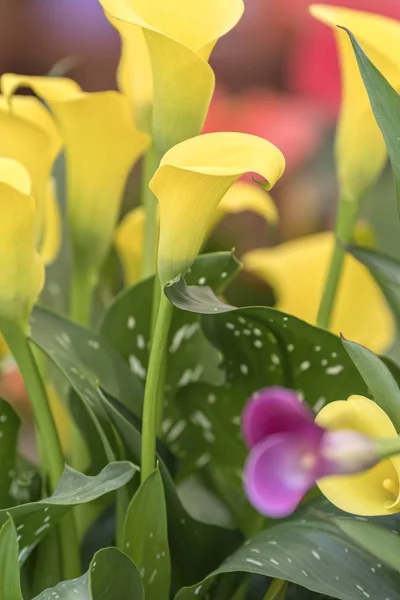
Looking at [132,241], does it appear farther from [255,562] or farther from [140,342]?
[255,562]

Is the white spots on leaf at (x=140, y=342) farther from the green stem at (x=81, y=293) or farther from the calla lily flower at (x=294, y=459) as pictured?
the calla lily flower at (x=294, y=459)

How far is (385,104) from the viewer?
25 cm

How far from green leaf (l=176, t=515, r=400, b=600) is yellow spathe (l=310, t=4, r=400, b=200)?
0.14 m

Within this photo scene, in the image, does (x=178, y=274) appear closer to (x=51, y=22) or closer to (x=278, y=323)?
(x=278, y=323)

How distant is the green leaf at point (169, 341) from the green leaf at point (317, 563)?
9 cm

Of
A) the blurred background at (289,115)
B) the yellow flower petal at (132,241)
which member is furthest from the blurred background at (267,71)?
the yellow flower petal at (132,241)

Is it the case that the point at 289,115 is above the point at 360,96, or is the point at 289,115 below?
below

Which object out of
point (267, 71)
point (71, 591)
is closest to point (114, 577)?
point (71, 591)

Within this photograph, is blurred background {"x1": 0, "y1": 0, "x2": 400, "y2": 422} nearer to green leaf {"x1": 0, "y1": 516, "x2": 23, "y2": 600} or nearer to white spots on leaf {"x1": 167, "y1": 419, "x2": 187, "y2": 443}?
white spots on leaf {"x1": 167, "y1": 419, "x2": 187, "y2": 443}

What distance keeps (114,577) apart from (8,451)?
92 mm

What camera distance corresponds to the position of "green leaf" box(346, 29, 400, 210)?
25cm

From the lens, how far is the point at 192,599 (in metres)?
0.27

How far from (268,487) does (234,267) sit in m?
0.17

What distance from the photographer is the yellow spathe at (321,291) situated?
1.28 ft
